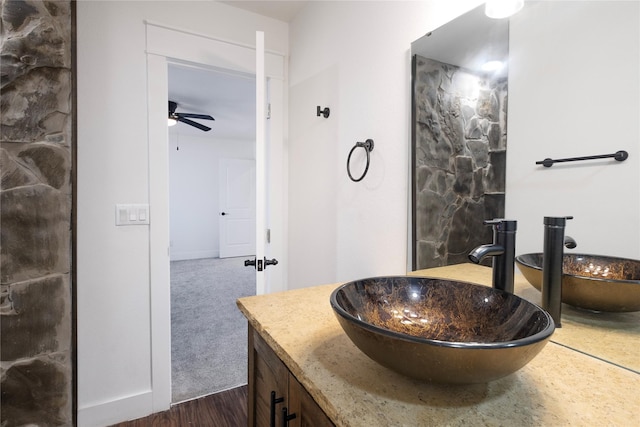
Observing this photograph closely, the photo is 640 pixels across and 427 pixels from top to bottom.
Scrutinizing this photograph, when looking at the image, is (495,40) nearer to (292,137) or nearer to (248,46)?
(292,137)

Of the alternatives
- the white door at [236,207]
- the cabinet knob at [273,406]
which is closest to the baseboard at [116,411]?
the cabinet knob at [273,406]

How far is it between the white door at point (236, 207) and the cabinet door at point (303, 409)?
570 centimetres

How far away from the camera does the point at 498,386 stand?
571mm

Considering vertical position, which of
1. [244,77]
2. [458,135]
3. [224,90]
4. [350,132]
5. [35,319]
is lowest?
[35,319]

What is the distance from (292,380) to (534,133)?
2.95 feet

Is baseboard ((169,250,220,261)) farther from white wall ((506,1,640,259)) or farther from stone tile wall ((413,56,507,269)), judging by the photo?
white wall ((506,1,640,259))

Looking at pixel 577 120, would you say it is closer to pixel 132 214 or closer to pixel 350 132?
pixel 350 132

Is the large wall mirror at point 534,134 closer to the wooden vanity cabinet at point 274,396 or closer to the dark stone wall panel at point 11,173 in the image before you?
the wooden vanity cabinet at point 274,396

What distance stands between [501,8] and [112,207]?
6.28ft

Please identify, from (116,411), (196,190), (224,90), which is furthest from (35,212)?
(196,190)

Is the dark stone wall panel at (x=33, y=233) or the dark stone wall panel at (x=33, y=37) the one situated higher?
the dark stone wall panel at (x=33, y=37)

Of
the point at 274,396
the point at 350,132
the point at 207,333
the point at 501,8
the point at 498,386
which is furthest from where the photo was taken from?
the point at 207,333

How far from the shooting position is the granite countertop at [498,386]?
489 millimetres

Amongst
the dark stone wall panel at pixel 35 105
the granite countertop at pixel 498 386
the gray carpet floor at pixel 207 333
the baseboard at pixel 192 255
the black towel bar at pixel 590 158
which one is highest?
the dark stone wall panel at pixel 35 105
